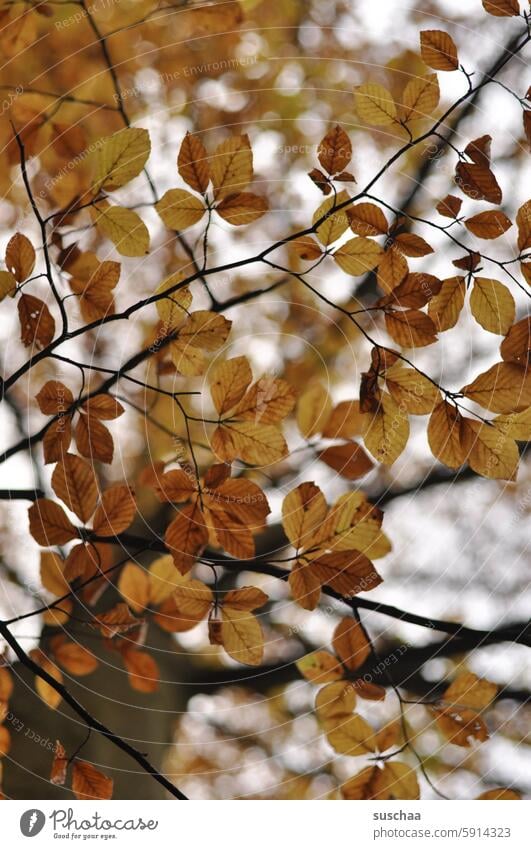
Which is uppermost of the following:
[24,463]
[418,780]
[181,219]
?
[181,219]

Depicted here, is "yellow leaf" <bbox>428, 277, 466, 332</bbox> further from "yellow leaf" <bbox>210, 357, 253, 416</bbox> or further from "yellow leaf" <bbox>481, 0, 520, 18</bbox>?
"yellow leaf" <bbox>481, 0, 520, 18</bbox>

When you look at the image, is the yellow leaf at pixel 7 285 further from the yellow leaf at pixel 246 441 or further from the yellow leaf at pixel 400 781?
the yellow leaf at pixel 400 781

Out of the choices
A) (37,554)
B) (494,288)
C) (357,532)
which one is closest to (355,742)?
(357,532)

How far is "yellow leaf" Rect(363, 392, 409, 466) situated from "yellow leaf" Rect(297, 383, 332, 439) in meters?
0.11

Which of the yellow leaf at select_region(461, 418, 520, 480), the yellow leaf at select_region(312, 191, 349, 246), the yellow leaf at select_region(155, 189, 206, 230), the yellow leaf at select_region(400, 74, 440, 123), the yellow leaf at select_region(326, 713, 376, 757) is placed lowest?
the yellow leaf at select_region(326, 713, 376, 757)

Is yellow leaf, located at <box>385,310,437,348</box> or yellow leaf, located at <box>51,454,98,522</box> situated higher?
yellow leaf, located at <box>385,310,437,348</box>

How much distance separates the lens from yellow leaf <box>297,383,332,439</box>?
75cm

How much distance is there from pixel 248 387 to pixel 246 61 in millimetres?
522

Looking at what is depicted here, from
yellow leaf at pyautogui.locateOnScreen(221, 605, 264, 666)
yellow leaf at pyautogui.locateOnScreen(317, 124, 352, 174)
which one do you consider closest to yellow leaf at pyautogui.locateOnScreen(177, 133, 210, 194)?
yellow leaf at pyautogui.locateOnScreen(317, 124, 352, 174)

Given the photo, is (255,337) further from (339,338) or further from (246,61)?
(246,61)

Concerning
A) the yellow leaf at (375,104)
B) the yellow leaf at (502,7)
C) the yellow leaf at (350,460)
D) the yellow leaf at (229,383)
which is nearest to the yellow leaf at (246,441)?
the yellow leaf at (229,383)

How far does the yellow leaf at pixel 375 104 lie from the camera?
658mm

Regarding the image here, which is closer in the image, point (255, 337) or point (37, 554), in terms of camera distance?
point (37, 554)

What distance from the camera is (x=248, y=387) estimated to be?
0.61 metres
